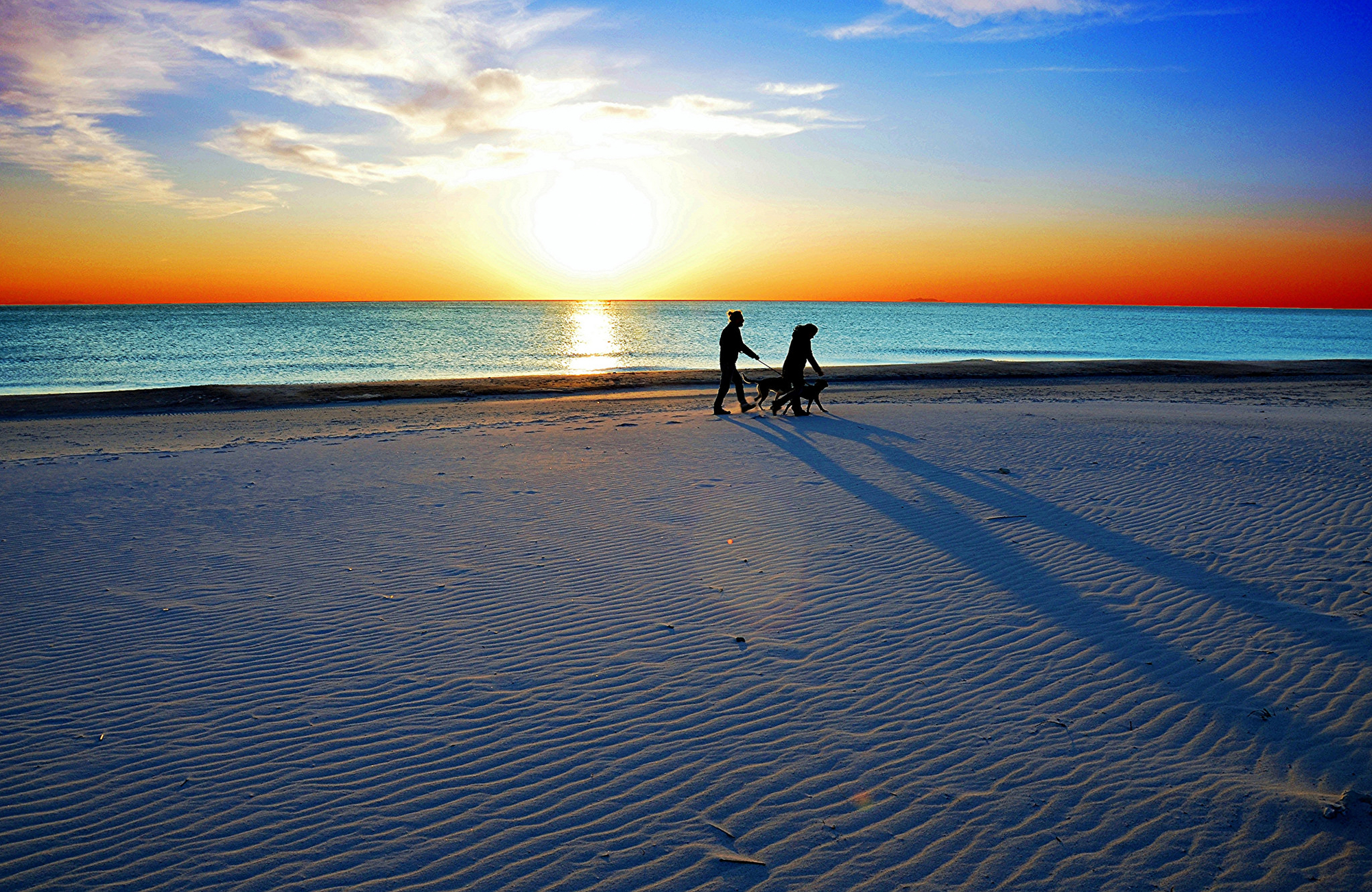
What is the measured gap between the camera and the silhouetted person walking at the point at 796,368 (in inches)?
562

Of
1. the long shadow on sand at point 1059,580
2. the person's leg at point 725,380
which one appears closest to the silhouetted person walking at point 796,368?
the person's leg at point 725,380

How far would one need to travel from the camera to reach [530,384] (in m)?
24.2

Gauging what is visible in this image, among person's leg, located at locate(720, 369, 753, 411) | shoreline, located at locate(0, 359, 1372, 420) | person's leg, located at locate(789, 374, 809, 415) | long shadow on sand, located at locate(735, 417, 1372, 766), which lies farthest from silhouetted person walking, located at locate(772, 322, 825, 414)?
shoreline, located at locate(0, 359, 1372, 420)

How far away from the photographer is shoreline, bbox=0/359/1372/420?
1939 cm

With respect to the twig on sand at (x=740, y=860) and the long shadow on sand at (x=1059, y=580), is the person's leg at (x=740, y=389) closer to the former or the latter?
the long shadow on sand at (x=1059, y=580)

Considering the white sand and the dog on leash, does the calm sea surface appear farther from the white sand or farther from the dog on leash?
the white sand

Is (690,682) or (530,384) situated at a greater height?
(530,384)

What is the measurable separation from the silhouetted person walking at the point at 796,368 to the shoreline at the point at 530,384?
29.7ft

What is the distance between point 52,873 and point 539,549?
4.55 meters

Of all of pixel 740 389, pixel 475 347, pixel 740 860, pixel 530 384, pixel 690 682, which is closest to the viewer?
pixel 740 860

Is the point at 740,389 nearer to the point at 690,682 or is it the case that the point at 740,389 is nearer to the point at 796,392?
the point at 796,392

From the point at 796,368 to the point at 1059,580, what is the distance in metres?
9.17

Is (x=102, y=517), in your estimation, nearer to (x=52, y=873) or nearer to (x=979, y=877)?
(x=52, y=873)

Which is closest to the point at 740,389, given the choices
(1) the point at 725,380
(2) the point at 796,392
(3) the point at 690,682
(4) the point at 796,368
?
(1) the point at 725,380
